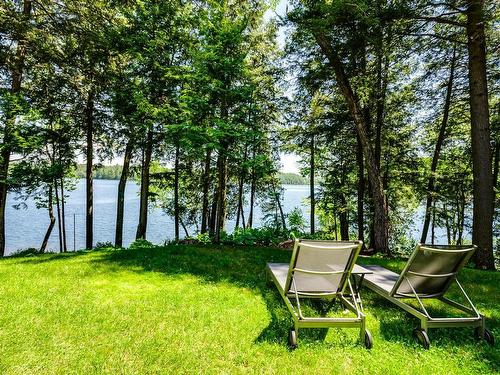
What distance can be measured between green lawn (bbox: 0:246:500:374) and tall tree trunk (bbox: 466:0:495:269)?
198 centimetres

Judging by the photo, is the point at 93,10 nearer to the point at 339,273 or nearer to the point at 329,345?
the point at 339,273

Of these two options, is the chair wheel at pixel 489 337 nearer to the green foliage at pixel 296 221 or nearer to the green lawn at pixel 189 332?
the green lawn at pixel 189 332

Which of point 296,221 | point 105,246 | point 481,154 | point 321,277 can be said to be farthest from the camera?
point 296,221

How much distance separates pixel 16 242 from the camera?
2939 centimetres

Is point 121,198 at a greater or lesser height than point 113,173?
lesser

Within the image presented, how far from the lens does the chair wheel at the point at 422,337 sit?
3500 mm

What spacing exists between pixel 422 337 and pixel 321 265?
1500mm

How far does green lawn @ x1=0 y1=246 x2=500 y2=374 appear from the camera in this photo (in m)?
3.02

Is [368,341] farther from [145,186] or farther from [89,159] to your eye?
[89,159]

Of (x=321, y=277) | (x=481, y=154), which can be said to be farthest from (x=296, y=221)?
(x=321, y=277)

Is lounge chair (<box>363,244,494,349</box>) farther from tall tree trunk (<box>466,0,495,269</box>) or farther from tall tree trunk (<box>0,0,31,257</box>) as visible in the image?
tall tree trunk (<box>0,0,31,257</box>)

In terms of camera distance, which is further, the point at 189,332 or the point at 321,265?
the point at 321,265

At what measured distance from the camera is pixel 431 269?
3975 millimetres

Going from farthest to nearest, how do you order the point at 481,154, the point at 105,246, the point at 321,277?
the point at 105,246, the point at 481,154, the point at 321,277
